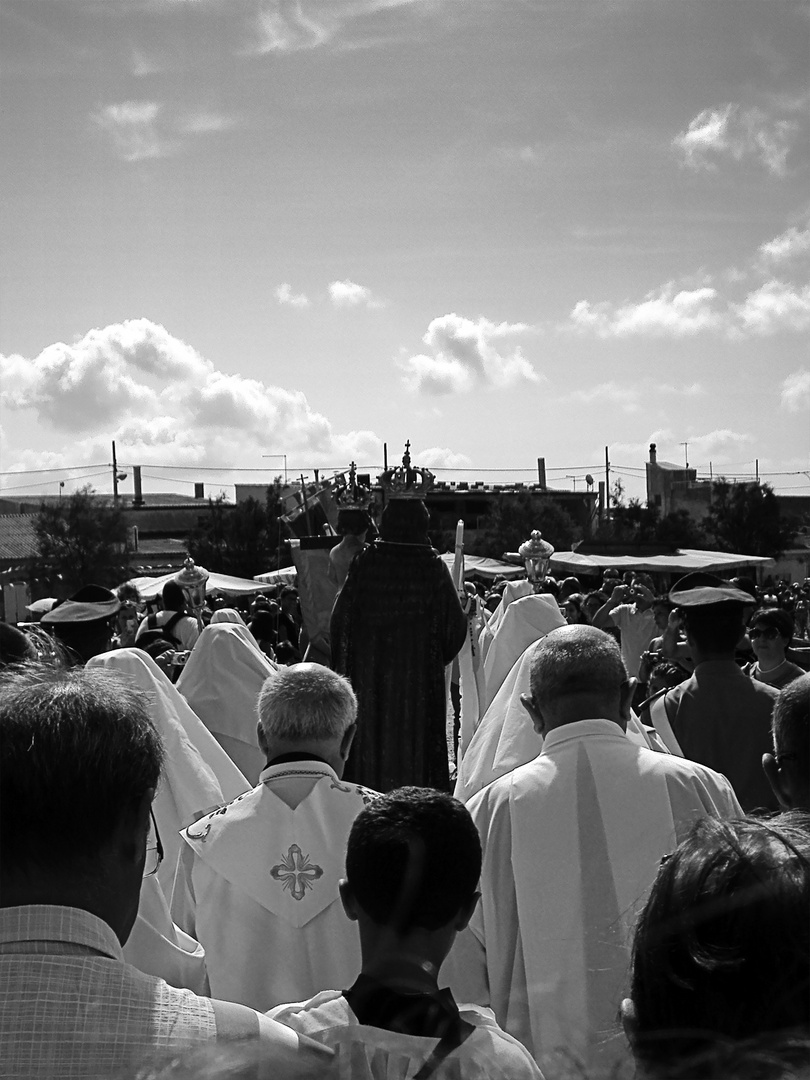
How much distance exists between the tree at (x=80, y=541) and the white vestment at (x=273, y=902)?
4028cm

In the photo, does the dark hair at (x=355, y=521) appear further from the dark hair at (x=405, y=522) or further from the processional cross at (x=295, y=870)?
the processional cross at (x=295, y=870)

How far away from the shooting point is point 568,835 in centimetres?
312

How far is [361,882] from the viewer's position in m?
2.23

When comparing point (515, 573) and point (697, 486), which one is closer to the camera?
point (515, 573)

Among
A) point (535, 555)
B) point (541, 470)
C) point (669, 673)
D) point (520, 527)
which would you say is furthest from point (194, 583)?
point (541, 470)

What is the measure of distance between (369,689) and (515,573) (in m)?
18.2

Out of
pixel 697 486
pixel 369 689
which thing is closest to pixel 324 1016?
pixel 369 689

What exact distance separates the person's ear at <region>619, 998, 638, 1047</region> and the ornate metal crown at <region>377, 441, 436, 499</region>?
5.30 metres

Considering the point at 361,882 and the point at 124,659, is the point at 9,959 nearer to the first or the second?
the point at 361,882

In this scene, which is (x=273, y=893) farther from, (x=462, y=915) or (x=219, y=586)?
(x=219, y=586)

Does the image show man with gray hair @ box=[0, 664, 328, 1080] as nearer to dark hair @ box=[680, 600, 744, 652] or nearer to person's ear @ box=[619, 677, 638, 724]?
person's ear @ box=[619, 677, 638, 724]

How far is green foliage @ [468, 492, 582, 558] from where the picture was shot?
5238cm

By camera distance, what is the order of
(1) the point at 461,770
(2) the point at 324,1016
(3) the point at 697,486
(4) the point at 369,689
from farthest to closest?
(3) the point at 697,486 < (4) the point at 369,689 < (1) the point at 461,770 < (2) the point at 324,1016

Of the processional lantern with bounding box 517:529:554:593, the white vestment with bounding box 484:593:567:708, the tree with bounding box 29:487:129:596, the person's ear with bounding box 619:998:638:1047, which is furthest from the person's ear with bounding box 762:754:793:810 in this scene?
the tree with bounding box 29:487:129:596
